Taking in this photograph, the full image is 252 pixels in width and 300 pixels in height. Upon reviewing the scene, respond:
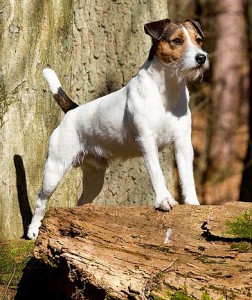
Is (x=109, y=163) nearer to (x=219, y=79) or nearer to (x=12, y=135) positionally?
(x=12, y=135)

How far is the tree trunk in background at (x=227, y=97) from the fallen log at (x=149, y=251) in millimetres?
10314

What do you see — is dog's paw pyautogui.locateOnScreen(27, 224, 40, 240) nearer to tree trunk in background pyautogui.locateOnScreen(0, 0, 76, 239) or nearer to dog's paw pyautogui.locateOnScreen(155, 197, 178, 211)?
tree trunk in background pyautogui.locateOnScreen(0, 0, 76, 239)

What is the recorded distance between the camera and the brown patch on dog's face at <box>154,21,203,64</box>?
19.3 feet

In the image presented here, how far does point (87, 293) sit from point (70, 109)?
2.42m

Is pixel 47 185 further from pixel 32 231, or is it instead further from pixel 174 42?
pixel 174 42

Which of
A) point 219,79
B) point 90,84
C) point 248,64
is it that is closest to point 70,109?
point 90,84

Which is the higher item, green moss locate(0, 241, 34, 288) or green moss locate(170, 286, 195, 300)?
green moss locate(0, 241, 34, 288)

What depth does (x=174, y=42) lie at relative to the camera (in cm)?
590

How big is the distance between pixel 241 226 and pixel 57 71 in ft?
10.5

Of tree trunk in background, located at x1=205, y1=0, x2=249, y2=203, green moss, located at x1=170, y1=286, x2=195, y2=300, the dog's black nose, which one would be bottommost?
green moss, located at x1=170, y1=286, x2=195, y2=300

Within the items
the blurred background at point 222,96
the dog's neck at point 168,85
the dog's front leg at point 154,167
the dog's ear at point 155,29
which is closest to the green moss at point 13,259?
the dog's front leg at point 154,167

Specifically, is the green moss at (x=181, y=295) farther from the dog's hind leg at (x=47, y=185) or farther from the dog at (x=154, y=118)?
Result: the dog's hind leg at (x=47, y=185)

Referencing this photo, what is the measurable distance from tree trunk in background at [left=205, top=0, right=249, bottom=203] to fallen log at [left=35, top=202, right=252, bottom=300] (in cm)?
1031


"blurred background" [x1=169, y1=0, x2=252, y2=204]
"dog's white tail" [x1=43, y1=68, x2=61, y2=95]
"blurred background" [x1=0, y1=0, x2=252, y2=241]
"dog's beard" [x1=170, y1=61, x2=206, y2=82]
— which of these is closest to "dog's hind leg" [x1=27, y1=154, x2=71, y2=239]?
"blurred background" [x1=0, y1=0, x2=252, y2=241]
